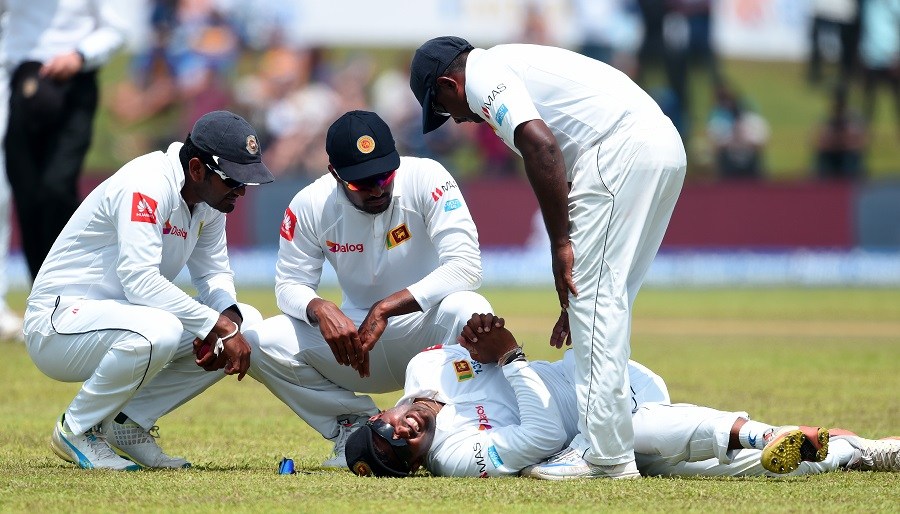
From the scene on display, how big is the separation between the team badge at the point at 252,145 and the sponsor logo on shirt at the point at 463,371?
4.42 ft

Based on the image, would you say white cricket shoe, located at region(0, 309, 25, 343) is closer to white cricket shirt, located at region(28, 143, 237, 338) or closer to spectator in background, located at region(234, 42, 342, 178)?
white cricket shirt, located at region(28, 143, 237, 338)

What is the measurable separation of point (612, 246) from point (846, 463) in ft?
4.86

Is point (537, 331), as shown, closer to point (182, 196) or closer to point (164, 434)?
point (164, 434)

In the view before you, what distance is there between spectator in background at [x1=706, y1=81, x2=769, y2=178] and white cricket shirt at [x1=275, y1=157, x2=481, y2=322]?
1944 cm

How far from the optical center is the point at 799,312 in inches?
650

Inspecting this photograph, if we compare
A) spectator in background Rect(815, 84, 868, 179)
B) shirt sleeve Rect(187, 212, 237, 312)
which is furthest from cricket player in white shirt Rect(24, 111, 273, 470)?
spectator in background Rect(815, 84, 868, 179)

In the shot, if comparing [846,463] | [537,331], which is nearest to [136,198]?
[846,463]

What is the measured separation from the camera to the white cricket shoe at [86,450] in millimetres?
5973

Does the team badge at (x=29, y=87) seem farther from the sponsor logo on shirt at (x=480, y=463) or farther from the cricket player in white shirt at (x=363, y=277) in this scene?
the sponsor logo on shirt at (x=480, y=463)

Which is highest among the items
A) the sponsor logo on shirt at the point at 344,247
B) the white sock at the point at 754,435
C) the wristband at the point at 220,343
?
the sponsor logo on shirt at the point at 344,247

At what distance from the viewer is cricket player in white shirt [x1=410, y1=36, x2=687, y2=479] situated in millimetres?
5508

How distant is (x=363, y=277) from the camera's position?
6.81m

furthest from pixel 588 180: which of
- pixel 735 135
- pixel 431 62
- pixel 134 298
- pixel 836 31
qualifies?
pixel 836 31

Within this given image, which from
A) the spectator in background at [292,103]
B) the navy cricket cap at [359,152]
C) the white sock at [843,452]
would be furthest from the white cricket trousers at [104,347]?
the spectator in background at [292,103]
